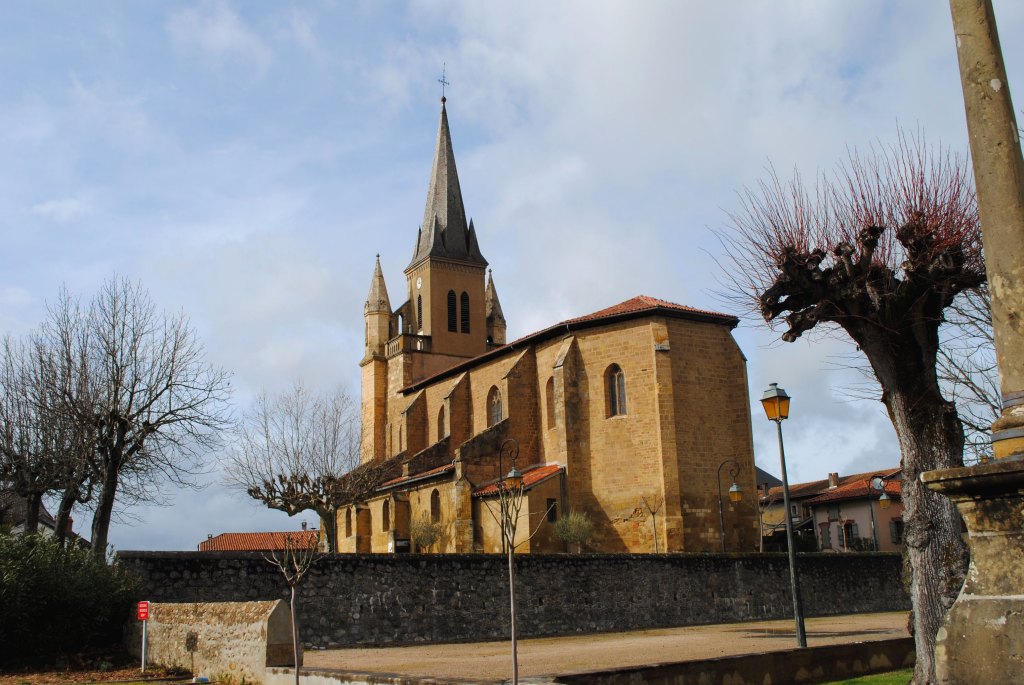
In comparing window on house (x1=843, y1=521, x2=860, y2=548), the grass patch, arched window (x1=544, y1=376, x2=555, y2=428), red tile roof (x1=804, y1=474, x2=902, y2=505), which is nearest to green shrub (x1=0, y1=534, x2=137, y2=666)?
the grass patch

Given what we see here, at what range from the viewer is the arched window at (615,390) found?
3466cm

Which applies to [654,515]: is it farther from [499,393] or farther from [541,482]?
[499,393]

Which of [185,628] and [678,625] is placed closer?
[185,628]

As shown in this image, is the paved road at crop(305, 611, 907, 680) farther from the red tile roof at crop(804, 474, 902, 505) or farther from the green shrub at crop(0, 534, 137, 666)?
the red tile roof at crop(804, 474, 902, 505)

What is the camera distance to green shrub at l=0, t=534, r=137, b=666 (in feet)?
50.3

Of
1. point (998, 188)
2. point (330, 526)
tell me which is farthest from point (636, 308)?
point (998, 188)

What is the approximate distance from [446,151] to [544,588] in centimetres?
4043

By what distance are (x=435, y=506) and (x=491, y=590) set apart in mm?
17678

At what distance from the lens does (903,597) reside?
30.4m

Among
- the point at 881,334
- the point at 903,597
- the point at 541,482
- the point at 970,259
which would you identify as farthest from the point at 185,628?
Answer: the point at 903,597

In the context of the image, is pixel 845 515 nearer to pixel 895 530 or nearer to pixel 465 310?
pixel 895 530

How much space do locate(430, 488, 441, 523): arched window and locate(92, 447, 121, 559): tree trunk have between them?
16.9 metres

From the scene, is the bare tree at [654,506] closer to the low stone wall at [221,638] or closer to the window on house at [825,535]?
the window on house at [825,535]

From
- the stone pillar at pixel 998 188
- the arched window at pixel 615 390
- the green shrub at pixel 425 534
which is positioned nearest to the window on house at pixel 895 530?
the arched window at pixel 615 390
